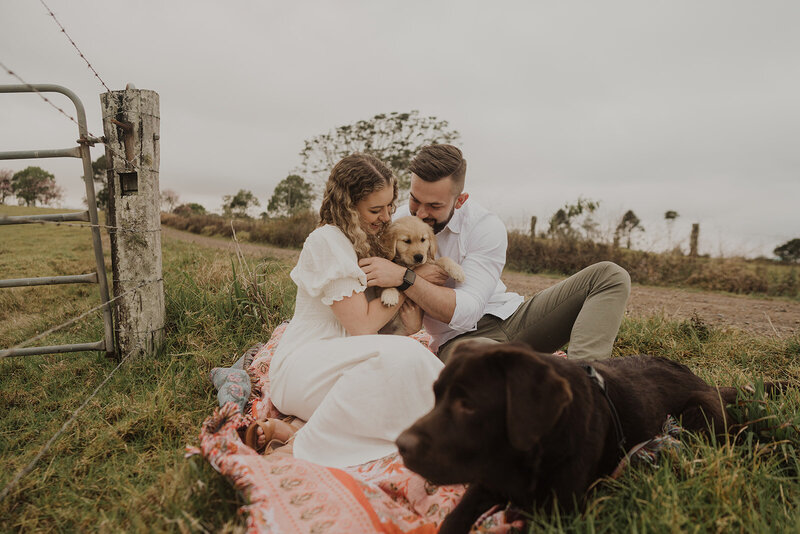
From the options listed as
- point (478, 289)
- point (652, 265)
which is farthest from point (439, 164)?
point (652, 265)

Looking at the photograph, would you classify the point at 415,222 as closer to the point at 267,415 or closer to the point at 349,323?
the point at 349,323

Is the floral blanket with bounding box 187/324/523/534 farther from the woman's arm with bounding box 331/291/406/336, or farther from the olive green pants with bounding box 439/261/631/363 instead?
the olive green pants with bounding box 439/261/631/363

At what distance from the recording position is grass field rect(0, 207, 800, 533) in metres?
1.61

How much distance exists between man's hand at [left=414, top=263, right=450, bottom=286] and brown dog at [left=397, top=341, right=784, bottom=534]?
159 centimetres

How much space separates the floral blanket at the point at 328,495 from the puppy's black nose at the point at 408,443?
1.41ft

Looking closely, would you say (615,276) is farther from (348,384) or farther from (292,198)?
(292,198)

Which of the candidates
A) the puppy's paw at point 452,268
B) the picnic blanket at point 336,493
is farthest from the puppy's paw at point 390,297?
the picnic blanket at point 336,493

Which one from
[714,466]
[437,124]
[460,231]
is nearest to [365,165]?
[460,231]

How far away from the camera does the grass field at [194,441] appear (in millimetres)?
1611

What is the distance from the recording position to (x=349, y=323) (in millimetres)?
2551

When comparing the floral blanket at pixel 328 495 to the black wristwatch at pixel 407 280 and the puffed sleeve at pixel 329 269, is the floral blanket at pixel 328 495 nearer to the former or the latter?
the puffed sleeve at pixel 329 269

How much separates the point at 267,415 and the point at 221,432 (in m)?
0.60

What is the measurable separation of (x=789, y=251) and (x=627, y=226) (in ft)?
15.2

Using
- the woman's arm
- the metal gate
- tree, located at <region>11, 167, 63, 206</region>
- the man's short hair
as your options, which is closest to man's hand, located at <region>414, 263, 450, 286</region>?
the man's short hair
